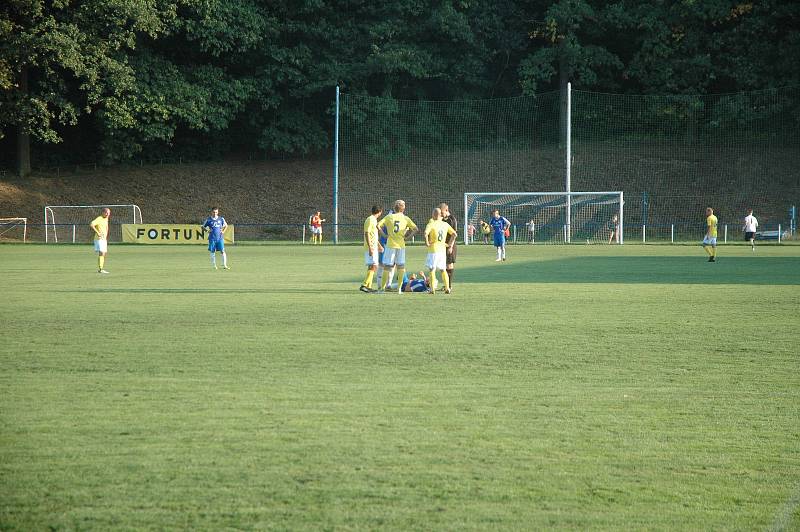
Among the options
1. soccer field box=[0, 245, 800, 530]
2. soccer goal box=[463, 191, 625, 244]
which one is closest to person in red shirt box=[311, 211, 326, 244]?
soccer goal box=[463, 191, 625, 244]

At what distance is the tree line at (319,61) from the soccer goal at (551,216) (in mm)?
10858

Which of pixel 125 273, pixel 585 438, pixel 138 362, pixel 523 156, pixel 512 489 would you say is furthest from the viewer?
pixel 523 156

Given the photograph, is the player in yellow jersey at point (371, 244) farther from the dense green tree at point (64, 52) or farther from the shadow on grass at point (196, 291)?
the dense green tree at point (64, 52)

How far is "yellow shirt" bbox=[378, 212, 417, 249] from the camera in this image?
18.8 metres

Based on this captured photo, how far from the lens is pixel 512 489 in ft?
18.0

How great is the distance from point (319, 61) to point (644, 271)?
130 feet

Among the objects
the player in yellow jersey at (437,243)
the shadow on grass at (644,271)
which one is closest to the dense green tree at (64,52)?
the shadow on grass at (644,271)

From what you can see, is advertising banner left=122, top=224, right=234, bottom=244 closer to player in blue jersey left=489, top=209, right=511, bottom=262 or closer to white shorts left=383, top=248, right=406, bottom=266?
player in blue jersey left=489, top=209, right=511, bottom=262

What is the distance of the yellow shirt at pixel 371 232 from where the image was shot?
62.8ft

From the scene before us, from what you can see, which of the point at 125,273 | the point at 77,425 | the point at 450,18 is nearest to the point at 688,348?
the point at 77,425

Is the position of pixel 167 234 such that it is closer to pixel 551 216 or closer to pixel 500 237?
pixel 551 216

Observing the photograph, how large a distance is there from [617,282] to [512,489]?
16686mm

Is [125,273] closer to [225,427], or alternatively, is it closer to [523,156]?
[225,427]

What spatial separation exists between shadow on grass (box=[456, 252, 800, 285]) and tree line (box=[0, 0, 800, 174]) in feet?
99.4
